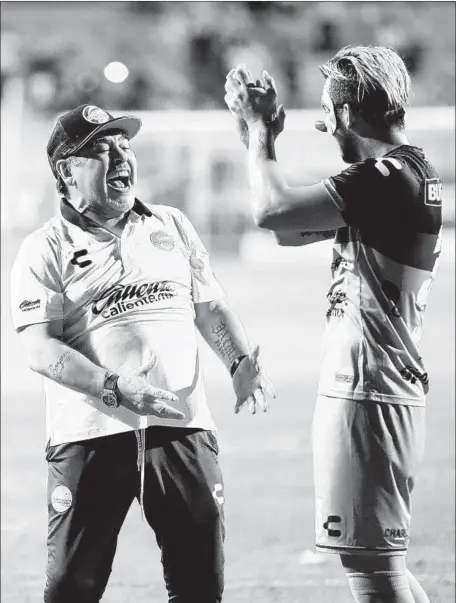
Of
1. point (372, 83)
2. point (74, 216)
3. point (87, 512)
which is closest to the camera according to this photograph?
point (372, 83)

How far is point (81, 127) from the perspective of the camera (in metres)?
2.79

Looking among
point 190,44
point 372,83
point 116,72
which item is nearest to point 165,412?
point 372,83

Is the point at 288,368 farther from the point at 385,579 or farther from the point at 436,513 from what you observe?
the point at 385,579

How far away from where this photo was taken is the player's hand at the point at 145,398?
2537 mm

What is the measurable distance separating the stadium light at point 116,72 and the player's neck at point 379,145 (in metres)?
13.1

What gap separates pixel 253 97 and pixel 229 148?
1189 centimetres

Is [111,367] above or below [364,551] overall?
above

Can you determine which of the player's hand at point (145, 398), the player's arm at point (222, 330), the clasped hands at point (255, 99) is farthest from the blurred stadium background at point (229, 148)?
the clasped hands at point (255, 99)

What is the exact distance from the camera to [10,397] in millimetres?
10039

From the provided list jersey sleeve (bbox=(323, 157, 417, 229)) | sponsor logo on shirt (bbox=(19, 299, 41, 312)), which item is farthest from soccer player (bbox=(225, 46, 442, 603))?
sponsor logo on shirt (bbox=(19, 299, 41, 312))

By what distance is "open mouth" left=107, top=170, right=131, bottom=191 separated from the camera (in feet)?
9.10

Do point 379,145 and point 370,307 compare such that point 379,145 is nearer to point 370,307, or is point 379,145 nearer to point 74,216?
point 370,307

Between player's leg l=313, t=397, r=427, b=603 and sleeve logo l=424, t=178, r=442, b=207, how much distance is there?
0.47 meters

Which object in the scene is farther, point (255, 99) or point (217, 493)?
point (217, 493)
